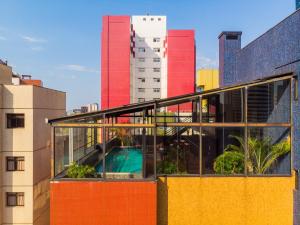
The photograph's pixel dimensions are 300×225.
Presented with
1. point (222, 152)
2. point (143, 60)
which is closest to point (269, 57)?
point (222, 152)

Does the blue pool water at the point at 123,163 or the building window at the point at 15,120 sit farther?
the building window at the point at 15,120

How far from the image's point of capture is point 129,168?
1141 cm

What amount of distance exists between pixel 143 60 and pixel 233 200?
161 ft

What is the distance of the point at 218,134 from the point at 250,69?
4699mm

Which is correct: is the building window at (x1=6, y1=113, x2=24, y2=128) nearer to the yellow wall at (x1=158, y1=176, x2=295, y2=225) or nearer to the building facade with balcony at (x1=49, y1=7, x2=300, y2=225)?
the building facade with balcony at (x1=49, y1=7, x2=300, y2=225)

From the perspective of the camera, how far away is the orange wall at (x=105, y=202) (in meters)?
9.81

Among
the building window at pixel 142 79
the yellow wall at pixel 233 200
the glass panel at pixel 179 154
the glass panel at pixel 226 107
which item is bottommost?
the yellow wall at pixel 233 200

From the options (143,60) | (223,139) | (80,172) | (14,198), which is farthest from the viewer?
(143,60)

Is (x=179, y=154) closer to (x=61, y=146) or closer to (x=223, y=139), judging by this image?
(x=223, y=139)

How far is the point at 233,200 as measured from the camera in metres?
10.1

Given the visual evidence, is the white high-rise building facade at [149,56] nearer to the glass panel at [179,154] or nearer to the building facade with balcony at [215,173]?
the glass panel at [179,154]

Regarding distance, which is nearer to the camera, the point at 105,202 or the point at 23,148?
the point at 105,202

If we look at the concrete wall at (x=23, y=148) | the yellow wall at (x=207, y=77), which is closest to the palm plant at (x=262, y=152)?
the concrete wall at (x=23, y=148)

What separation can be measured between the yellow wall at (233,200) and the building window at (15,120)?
8690 millimetres
